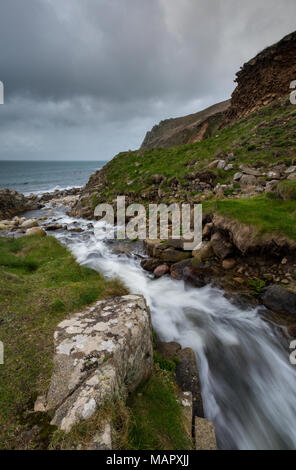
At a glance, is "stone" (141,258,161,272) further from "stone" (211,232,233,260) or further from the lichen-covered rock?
A: the lichen-covered rock

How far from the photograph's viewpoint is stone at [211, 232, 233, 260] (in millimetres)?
9340

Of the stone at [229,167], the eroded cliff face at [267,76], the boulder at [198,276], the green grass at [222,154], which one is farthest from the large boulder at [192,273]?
the eroded cliff face at [267,76]

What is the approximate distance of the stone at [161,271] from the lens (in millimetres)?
10234

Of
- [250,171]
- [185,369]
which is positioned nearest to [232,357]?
[185,369]

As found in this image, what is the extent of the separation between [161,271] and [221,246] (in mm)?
3177

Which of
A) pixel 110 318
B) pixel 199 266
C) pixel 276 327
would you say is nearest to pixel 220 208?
pixel 199 266

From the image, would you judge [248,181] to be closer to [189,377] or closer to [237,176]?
[237,176]

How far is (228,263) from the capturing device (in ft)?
29.7

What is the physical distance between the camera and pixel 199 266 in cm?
Result: 966

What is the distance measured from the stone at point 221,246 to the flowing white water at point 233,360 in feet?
6.00

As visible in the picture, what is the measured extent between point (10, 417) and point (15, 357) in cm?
103

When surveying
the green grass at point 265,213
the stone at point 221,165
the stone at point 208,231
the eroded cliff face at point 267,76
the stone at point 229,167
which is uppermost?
the eroded cliff face at point 267,76

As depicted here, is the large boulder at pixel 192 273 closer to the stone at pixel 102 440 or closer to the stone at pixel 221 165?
the stone at pixel 102 440

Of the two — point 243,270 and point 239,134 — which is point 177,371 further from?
point 239,134
